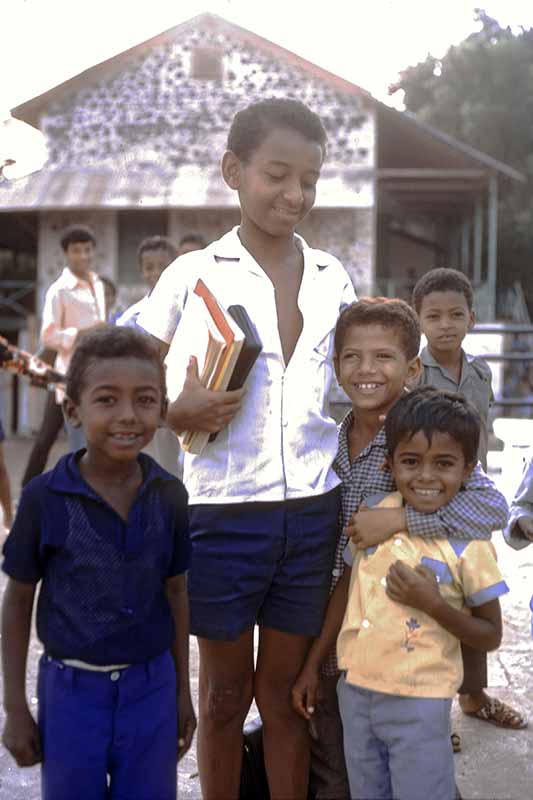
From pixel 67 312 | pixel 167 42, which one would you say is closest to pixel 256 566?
pixel 67 312

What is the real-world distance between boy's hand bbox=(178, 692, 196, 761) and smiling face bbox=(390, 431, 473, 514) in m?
0.67

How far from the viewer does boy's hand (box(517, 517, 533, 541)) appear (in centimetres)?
250

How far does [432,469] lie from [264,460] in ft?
1.26

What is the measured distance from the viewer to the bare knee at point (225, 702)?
7.35ft

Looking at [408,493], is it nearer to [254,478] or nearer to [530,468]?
[254,478]

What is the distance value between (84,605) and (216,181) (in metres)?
13.3

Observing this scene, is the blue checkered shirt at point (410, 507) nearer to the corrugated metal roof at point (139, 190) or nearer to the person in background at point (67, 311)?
the person in background at point (67, 311)

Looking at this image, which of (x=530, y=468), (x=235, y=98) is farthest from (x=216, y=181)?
(x=530, y=468)

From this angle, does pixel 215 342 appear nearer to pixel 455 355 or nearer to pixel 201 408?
pixel 201 408

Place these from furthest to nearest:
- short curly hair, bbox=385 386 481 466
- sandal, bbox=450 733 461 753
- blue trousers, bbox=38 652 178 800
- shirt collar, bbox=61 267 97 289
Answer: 1. shirt collar, bbox=61 267 97 289
2. sandal, bbox=450 733 461 753
3. short curly hair, bbox=385 386 481 466
4. blue trousers, bbox=38 652 178 800

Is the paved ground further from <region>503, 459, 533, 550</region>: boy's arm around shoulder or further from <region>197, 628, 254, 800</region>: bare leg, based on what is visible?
<region>503, 459, 533, 550</region>: boy's arm around shoulder

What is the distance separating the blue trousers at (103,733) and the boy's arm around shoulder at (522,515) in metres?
1.12

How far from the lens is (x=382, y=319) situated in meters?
2.24

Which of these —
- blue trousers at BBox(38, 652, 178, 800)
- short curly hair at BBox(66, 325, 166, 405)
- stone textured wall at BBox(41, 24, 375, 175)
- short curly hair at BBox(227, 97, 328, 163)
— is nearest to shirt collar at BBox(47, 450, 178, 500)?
short curly hair at BBox(66, 325, 166, 405)
